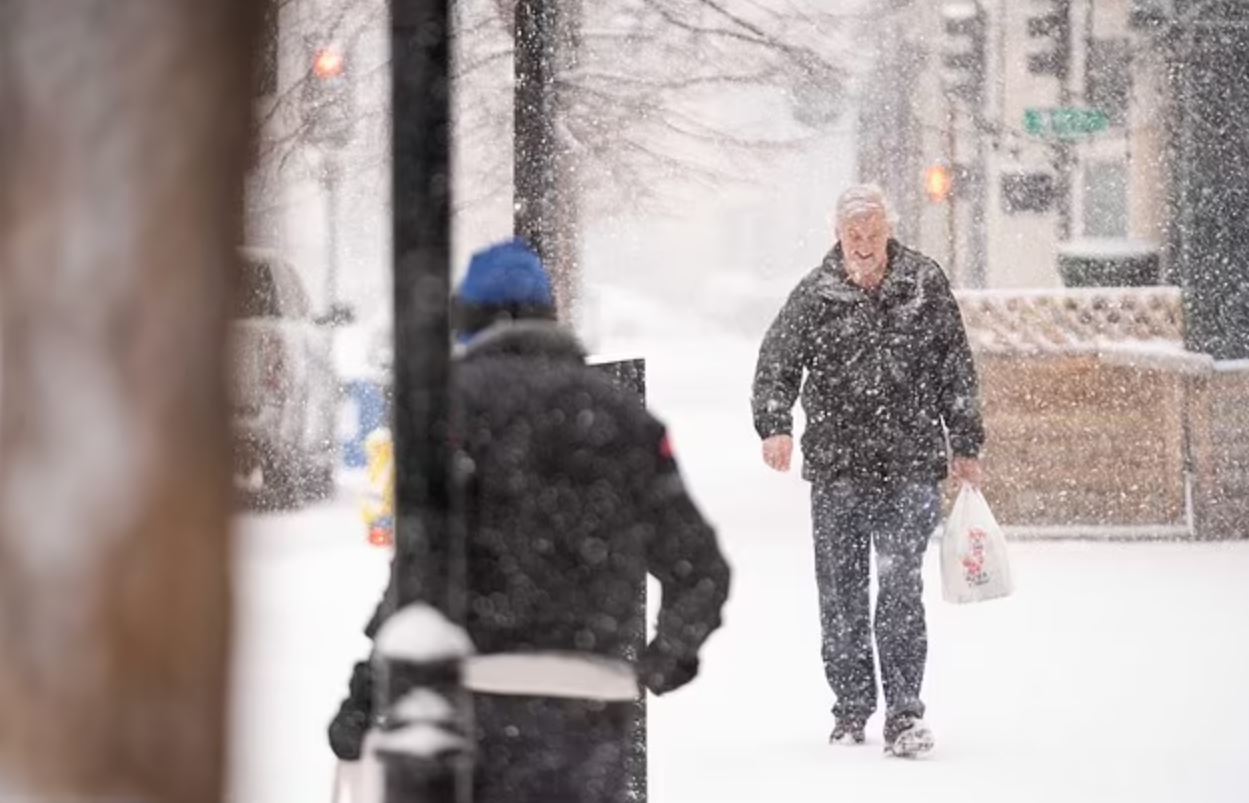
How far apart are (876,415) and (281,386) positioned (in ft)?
29.5

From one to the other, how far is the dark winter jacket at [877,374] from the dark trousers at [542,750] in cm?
346

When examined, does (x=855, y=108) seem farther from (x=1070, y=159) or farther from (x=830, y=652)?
(x=830, y=652)

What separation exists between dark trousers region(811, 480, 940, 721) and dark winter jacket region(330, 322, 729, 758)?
3394mm

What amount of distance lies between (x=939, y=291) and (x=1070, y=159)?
14343mm

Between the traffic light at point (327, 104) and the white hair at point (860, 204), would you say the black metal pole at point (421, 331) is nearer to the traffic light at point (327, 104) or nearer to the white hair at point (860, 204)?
the white hair at point (860, 204)

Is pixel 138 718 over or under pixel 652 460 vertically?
under

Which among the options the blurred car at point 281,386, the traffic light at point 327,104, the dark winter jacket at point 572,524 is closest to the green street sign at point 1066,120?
the traffic light at point 327,104

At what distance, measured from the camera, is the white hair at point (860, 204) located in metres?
7.46

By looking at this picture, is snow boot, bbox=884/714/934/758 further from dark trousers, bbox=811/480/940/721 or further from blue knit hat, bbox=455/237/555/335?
blue knit hat, bbox=455/237/555/335

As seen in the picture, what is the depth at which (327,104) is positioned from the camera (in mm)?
18391

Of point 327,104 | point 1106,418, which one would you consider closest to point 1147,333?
point 1106,418

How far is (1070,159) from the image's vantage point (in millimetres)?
21375

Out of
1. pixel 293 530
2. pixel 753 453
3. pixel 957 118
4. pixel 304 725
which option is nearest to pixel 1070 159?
pixel 957 118

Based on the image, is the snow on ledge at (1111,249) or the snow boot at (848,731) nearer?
the snow boot at (848,731)
